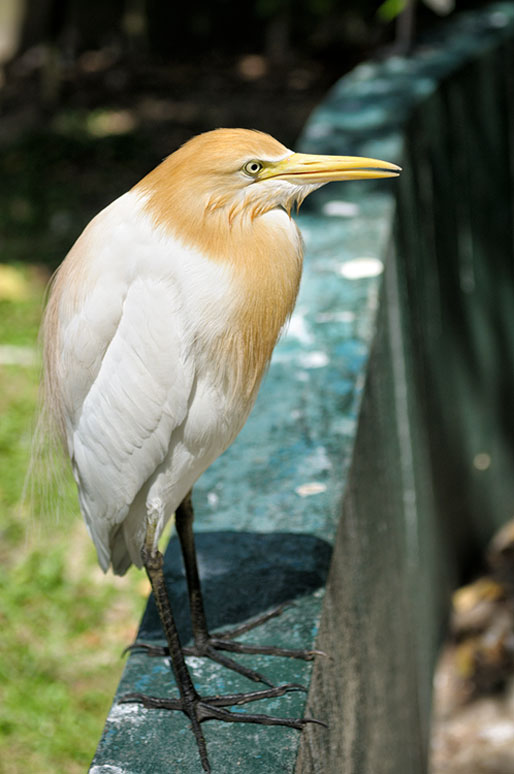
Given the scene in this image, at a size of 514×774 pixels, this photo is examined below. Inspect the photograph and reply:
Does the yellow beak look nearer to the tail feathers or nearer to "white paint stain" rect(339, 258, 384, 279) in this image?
the tail feathers

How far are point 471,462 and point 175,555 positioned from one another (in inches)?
89.9

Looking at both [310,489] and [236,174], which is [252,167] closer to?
[236,174]

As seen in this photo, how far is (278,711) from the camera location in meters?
1.60

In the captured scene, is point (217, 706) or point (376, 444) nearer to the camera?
point (217, 706)

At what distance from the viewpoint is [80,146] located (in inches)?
288

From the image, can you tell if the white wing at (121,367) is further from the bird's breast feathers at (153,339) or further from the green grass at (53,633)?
the green grass at (53,633)

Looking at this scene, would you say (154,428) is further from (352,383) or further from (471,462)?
(471,462)

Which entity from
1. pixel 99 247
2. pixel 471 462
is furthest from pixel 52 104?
pixel 99 247

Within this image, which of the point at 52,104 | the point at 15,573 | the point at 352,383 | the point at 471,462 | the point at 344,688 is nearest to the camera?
the point at 344,688

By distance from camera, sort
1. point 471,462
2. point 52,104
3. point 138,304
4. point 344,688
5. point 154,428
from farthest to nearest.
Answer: point 52,104, point 471,462, point 344,688, point 154,428, point 138,304

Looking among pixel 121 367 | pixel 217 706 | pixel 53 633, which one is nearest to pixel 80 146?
pixel 53 633

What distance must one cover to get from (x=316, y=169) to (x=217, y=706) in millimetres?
910

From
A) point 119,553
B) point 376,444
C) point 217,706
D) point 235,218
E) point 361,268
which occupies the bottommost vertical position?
point 217,706

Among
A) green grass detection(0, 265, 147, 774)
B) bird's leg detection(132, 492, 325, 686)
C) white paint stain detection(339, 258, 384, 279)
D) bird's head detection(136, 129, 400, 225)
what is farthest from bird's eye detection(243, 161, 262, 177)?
green grass detection(0, 265, 147, 774)
